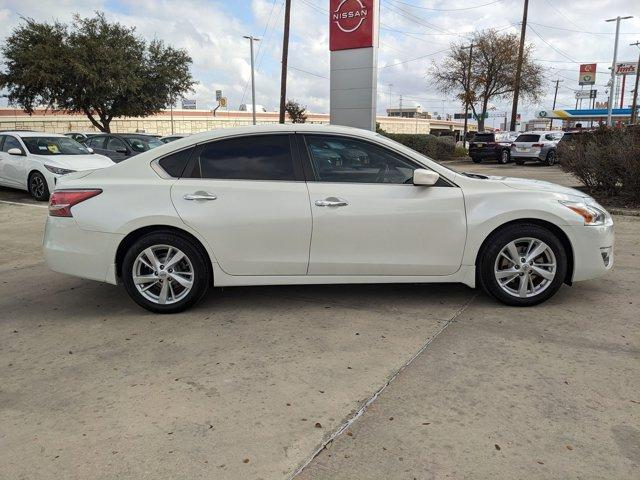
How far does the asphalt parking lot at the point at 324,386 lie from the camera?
256 centimetres

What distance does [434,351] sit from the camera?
3.72 m

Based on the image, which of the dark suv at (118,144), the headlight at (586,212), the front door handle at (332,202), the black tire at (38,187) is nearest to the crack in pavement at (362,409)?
the front door handle at (332,202)

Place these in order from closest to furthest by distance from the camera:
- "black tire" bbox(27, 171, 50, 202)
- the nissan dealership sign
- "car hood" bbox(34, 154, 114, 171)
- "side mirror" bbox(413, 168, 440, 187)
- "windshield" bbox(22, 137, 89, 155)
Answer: "side mirror" bbox(413, 168, 440, 187) → "car hood" bbox(34, 154, 114, 171) → "black tire" bbox(27, 171, 50, 202) → "windshield" bbox(22, 137, 89, 155) → the nissan dealership sign

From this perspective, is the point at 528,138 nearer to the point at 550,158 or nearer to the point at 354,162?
the point at 550,158

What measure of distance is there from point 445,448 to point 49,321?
11.3ft

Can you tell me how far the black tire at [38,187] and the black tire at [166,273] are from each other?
340 inches

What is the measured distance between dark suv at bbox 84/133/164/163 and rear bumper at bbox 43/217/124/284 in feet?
38.6

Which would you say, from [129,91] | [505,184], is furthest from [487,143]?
[505,184]

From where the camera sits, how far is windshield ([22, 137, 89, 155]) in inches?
485

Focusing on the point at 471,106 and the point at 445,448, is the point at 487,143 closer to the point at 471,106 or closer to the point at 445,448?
the point at 471,106

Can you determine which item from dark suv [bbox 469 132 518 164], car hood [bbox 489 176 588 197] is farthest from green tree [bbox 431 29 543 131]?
car hood [bbox 489 176 588 197]

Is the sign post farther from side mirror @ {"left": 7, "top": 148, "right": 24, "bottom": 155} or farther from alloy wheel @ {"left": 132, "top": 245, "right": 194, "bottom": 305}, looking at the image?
alloy wheel @ {"left": 132, "top": 245, "right": 194, "bottom": 305}

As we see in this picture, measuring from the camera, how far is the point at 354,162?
14.8 ft

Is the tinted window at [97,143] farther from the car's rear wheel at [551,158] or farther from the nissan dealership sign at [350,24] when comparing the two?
the car's rear wheel at [551,158]
